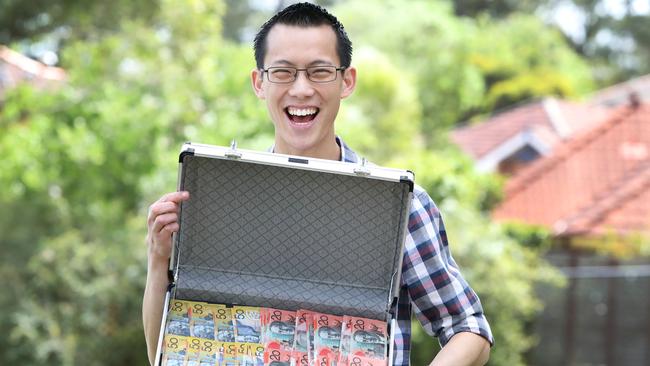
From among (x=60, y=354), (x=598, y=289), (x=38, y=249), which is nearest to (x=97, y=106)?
(x=38, y=249)

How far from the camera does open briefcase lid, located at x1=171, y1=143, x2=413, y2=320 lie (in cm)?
287

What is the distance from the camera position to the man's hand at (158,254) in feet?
9.00

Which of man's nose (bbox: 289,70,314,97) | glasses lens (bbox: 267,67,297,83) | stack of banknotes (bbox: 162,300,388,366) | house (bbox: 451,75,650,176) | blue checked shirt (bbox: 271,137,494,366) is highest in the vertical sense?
house (bbox: 451,75,650,176)

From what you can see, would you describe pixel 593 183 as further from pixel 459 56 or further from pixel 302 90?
pixel 302 90

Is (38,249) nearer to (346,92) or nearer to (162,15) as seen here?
(162,15)

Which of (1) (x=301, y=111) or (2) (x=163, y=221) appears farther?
(1) (x=301, y=111)

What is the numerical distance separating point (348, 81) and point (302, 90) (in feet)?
0.69

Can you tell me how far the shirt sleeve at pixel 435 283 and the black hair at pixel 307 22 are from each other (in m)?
0.41

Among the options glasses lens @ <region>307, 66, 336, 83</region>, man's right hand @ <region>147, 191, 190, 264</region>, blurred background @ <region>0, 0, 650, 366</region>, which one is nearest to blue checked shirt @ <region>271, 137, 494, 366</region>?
glasses lens @ <region>307, 66, 336, 83</region>

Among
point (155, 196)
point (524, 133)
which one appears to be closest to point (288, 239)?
point (155, 196)

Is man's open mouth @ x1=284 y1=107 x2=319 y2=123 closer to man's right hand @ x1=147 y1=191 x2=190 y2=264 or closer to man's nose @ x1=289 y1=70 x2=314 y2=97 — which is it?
man's nose @ x1=289 y1=70 x2=314 y2=97

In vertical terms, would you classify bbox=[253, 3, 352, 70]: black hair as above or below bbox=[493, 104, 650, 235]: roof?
Answer: below

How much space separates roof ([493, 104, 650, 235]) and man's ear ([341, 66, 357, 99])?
→ 14.2 meters

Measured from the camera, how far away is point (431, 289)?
2.88 metres
